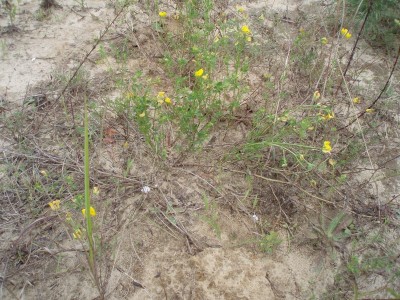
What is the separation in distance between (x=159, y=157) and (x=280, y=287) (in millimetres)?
1058

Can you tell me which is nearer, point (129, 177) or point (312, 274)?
point (312, 274)

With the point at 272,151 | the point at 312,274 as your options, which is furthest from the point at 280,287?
the point at 272,151

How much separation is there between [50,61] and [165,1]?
129cm

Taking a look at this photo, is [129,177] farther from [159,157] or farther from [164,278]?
[164,278]

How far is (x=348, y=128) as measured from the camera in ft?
8.68

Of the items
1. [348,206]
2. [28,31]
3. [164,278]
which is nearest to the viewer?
[164,278]

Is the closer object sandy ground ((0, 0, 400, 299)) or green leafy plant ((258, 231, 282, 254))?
sandy ground ((0, 0, 400, 299))

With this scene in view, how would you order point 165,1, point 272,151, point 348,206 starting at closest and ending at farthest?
point 348,206
point 272,151
point 165,1

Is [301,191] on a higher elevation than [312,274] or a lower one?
higher

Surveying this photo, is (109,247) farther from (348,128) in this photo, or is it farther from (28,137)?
(348,128)

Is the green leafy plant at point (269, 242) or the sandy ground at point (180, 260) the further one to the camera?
the green leafy plant at point (269, 242)

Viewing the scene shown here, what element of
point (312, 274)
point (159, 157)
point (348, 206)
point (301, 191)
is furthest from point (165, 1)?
point (312, 274)

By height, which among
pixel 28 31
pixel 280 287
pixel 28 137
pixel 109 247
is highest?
pixel 28 31

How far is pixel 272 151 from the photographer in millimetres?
2334
